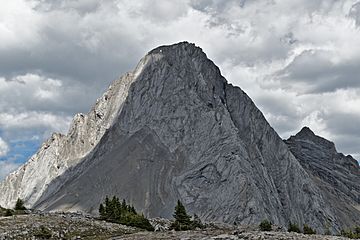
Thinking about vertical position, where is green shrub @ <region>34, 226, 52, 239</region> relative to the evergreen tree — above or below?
below

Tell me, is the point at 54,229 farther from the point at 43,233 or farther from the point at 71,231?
the point at 43,233

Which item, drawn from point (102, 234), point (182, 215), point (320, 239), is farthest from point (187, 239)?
point (182, 215)

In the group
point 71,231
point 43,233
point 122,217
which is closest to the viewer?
point 43,233

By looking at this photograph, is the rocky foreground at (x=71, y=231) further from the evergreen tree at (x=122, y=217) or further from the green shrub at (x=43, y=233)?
the evergreen tree at (x=122, y=217)

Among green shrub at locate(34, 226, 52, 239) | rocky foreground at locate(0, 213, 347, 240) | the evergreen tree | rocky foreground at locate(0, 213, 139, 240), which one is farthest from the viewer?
the evergreen tree

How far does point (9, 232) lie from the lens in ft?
190

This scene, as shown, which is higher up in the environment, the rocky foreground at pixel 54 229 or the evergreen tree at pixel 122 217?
the evergreen tree at pixel 122 217

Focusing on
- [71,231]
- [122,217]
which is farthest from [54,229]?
[122,217]

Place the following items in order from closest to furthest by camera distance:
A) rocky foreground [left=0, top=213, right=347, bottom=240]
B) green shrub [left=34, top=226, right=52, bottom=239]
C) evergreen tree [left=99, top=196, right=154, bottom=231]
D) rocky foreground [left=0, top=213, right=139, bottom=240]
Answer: rocky foreground [left=0, top=213, right=347, bottom=240], green shrub [left=34, top=226, right=52, bottom=239], rocky foreground [left=0, top=213, right=139, bottom=240], evergreen tree [left=99, top=196, right=154, bottom=231]

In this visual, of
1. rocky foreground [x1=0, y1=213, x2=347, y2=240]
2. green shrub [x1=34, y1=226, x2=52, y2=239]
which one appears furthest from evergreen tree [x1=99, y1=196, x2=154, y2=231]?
green shrub [x1=34, y1=226, x2=52, y2=239]

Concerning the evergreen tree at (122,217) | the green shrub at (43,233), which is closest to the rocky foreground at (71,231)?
the green shrub at (43,233)

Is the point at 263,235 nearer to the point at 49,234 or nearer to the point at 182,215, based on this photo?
the point at 49,234

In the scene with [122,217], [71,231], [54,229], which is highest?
[122,217]

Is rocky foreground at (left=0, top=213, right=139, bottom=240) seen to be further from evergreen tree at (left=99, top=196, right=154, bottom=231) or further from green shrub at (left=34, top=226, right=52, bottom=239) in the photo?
evergreen tree at (left=99, top=196, right=154, bottom=231)
